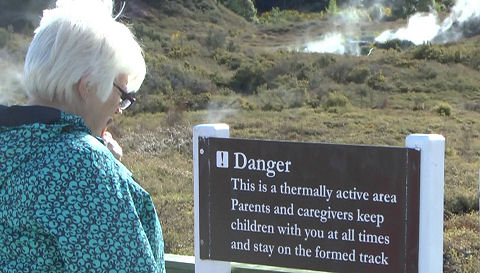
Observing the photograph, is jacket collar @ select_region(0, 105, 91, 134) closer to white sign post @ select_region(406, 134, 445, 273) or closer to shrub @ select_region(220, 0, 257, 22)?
white sign post @ select_region(406, 134, 445, 273)

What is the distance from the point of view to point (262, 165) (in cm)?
352

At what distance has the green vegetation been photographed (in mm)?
8203

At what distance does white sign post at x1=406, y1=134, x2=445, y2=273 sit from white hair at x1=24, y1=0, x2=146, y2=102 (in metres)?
1.60

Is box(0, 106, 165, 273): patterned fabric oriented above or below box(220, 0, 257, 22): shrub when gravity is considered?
above

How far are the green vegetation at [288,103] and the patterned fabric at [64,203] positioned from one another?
3.39 metres

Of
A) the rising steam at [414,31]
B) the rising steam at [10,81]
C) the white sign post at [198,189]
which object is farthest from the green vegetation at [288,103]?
the white sign post at [198,189]

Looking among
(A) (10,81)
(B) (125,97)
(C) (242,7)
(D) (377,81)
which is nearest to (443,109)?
(D) (377,81)

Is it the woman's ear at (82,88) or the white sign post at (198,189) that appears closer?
the woman's ear at (82,88)

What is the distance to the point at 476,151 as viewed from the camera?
41.1ft

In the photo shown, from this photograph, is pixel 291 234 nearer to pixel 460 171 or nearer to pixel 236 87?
pixel 460 171

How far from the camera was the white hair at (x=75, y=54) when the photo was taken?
1.85 meters

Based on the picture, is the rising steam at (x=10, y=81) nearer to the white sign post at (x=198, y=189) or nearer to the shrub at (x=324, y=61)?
the shrub at (x=324, y=61)

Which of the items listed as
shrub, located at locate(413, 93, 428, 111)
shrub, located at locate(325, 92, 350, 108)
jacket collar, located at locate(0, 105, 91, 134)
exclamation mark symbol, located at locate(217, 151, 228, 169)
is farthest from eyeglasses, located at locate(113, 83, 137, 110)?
Answer: shrub, located at locate(413, 93, 428, 111)

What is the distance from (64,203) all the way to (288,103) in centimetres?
1694
